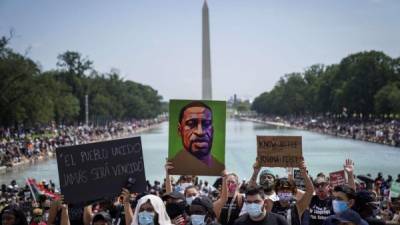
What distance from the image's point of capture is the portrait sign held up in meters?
9.93

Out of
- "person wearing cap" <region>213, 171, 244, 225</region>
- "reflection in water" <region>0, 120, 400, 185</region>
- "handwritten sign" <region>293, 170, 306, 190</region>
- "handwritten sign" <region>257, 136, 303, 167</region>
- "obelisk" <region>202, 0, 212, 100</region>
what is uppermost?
"obelisk" <region>202, 0, 212, 100</region>

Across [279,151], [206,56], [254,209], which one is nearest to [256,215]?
[254,209]

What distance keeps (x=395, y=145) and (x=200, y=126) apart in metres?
53.4

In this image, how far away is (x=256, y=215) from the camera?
6.46 meters

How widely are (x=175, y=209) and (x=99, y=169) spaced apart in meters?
0.98

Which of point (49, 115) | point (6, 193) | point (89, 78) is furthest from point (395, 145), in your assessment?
point (89, 78)

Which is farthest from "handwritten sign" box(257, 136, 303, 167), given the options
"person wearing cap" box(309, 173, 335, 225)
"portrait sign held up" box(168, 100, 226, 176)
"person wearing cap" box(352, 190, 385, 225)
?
"person wearing cap" box(352, 190, 385, 225)

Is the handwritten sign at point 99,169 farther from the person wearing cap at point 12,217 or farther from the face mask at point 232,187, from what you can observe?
the face mask at point 232,187

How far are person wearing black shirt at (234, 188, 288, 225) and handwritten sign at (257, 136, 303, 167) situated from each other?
2534 mm

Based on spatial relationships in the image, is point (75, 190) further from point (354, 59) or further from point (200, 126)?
point (354, 59)

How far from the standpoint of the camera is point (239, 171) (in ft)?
131

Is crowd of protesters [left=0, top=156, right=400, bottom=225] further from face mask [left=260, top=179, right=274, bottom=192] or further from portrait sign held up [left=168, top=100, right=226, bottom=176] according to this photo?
portrait sign held up [left=168, top=100, right=226, bottom=176]

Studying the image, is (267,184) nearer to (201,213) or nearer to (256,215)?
(256,215)

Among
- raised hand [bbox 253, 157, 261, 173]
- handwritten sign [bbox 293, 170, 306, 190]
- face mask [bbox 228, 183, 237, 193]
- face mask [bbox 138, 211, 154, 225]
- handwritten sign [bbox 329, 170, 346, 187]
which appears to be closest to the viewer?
face mask [bbox 138, 211, 154, 225]
